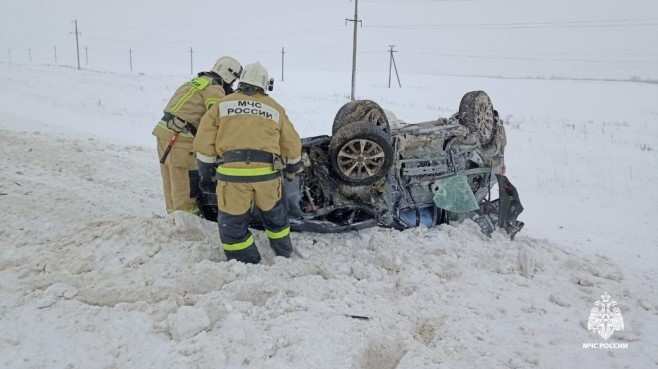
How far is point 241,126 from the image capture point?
11.4 feet

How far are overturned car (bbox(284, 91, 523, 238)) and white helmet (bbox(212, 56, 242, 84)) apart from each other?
1.01 m

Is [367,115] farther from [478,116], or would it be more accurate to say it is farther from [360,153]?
[478,116]

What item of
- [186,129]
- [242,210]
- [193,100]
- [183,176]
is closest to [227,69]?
[193,100]

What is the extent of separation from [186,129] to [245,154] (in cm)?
124

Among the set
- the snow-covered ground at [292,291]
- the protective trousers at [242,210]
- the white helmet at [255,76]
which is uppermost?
the white helmet at [255,76]

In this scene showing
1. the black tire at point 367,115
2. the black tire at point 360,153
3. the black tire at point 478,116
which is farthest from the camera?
A: the black tire at point 478,116

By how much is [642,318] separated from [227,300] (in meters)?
2.79

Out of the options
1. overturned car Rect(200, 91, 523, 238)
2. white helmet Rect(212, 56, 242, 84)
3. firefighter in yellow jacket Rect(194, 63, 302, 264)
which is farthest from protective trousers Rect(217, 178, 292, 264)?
white helmet Rect(212, 56, 242, 84)

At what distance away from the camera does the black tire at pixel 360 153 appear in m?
4.05

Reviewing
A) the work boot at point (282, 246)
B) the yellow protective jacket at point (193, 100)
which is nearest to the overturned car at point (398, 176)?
the work boot at point (282, 246)

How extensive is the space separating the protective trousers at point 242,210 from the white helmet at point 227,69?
1.51 metres

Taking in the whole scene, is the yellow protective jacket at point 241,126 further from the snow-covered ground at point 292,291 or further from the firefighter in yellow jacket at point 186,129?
the firefighter in yellow jacket at point 186,129

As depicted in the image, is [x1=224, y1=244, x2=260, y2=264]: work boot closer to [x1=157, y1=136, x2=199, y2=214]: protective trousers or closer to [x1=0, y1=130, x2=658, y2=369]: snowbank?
[x1=0, y1=130, x2=658, y2=369]: snowbank

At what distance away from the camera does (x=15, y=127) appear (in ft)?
31.0
